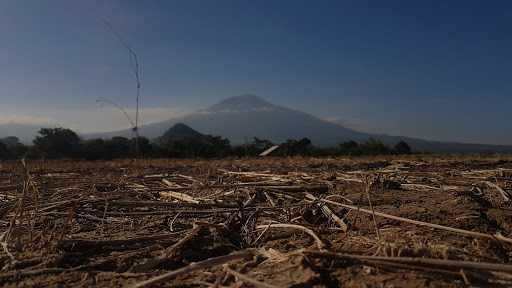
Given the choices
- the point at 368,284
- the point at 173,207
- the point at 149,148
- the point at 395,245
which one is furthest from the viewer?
the point at 149,148

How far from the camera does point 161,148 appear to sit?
99.9ft

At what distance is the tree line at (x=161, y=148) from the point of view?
2722 centimetres

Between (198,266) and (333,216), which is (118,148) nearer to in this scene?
(333,216)

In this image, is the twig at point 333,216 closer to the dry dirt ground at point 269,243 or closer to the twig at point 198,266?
the dry dirt ground at point 269,243

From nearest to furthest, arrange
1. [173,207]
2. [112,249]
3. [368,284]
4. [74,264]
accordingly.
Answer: [368,284] < [74,264] < [112,249] < [173,207]

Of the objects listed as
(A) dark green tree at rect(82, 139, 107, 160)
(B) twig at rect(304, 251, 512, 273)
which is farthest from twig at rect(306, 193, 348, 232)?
(A) dark green tree at rect(82, 139, 107, 160)

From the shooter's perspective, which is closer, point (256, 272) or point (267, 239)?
point (256, 272)

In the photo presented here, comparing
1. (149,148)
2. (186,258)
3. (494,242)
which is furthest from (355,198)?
(149,148)

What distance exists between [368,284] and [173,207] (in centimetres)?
221

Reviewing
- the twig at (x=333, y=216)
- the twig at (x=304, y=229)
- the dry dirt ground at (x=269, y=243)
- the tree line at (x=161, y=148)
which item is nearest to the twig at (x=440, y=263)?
the dry dirt ground at (x=269, y=243)

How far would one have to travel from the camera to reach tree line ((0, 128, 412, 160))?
27.2 meters

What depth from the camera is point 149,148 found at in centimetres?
2994

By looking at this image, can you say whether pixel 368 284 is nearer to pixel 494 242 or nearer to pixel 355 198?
pixel 494 242

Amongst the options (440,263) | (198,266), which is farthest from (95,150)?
(440,263)
